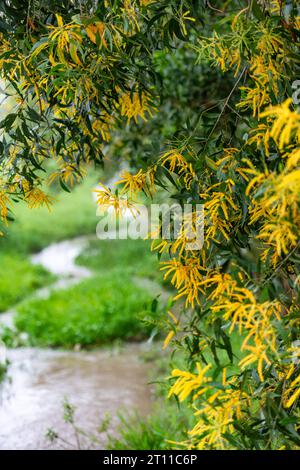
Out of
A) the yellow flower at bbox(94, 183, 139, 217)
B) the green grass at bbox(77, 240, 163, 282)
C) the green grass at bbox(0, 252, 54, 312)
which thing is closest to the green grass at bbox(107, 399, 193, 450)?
the yellow flower at bbox(94, 183, 139, 217)

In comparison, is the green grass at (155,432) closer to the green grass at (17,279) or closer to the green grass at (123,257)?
the green grass at (17,279)

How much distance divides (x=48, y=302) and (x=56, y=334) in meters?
1.00

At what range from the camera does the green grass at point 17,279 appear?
7578 millimetres

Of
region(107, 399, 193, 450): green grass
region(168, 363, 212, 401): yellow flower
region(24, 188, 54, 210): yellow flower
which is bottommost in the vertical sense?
region(107, 399, 193, 450): green grass

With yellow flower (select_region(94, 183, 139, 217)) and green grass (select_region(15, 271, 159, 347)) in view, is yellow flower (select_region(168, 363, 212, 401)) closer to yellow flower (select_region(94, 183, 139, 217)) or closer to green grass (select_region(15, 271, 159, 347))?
yellow flower (select_region(94, 183, 139, 217))

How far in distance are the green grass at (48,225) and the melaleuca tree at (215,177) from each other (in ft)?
28.9

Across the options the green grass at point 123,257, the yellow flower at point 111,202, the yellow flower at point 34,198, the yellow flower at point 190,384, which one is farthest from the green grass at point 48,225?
the yellow flower at point 190,384

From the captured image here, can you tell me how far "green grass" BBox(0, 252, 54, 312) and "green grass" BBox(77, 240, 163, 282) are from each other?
1.15 meters

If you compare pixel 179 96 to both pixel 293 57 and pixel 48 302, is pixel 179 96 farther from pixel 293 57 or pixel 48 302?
pixel 48 302

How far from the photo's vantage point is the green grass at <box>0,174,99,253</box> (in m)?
11.6

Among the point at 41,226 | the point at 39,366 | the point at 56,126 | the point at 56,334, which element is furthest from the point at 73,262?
the point at 56,126

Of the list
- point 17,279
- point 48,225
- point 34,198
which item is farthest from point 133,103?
point 48,225
